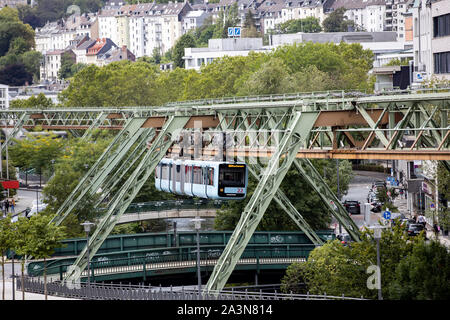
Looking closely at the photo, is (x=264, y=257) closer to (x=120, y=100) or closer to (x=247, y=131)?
(x=247, y=131)

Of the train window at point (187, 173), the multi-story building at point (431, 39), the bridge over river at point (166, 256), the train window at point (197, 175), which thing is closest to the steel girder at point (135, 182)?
the bridge over river at point (166, 256)

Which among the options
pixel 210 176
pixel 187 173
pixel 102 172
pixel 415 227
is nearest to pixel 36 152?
pixel 102 172

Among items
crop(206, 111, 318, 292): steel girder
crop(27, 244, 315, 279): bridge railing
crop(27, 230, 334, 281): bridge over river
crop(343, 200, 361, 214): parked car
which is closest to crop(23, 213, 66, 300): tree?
crop(27, 230, 334, 281): bridge over river

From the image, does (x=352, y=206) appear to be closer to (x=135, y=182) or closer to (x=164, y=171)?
(x=164, y=171)

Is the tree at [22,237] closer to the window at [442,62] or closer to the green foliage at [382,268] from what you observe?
the green foliage at [382,268]

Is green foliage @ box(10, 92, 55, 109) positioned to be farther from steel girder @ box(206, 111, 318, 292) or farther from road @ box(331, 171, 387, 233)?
steel girder @ box(206, 111, 318, 292)

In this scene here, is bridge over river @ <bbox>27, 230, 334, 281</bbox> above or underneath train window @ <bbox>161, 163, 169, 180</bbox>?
underneath
